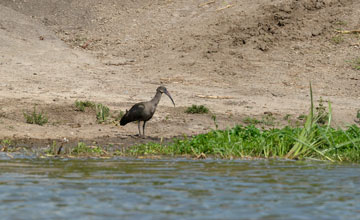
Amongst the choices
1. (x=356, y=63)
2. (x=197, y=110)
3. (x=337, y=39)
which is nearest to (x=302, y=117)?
(x=197, y=110)

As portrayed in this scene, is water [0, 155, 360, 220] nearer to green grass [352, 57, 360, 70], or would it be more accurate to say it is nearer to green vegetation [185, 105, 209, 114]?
green vegetation [185, 105, 209, 114]

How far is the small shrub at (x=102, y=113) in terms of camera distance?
14.6 meters

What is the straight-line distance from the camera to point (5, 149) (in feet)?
37.2

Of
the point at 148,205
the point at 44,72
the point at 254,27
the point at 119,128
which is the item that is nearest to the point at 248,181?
the point at 148,205

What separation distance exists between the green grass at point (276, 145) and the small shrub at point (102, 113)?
3241 millimetres

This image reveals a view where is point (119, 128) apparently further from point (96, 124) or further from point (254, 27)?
point (254, 27)

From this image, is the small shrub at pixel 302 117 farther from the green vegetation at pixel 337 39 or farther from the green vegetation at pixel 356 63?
the green vegetation at pixel 337 39

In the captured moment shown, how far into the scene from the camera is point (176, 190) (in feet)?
23.7

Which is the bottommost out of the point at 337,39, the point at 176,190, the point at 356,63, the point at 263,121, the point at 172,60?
the point at 176,190

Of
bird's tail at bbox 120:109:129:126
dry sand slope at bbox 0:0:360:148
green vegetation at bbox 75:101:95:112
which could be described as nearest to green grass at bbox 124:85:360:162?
bird's tail at bbox 120:109:129:126

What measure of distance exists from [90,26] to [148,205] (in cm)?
2172

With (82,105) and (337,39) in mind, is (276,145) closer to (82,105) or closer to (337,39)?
(82,105)

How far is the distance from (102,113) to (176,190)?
766cm

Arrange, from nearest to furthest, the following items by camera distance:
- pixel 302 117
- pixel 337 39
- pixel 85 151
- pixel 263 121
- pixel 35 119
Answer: pixel 85 151 → pixel 35 119 → pixel 263 121 → pixel 302 117 → pixel 337 39
